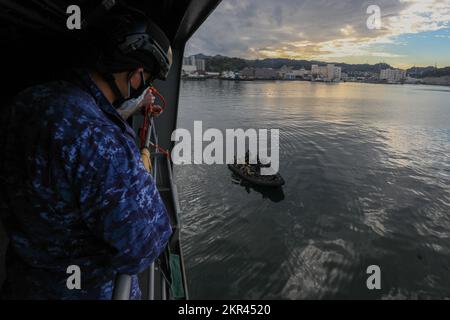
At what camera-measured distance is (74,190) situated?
3.53 feet

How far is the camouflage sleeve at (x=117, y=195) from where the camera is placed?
1045 mm

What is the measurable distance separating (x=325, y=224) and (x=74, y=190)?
18446mm

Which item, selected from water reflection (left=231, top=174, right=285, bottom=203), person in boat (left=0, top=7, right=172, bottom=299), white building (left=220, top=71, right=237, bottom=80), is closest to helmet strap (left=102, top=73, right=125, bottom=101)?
person in boat (left=0, top=7, right=172, bottom=299)

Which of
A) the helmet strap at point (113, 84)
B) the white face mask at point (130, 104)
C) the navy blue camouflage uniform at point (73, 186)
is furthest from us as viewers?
the white face mask at point (130, 104)

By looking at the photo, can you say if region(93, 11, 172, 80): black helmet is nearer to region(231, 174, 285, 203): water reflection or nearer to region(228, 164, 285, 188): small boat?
region(228, 164, 285, 188): small boat

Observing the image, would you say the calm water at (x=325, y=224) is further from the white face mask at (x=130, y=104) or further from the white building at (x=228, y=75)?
the white building at (x=228, y=75)

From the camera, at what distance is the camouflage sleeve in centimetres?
104

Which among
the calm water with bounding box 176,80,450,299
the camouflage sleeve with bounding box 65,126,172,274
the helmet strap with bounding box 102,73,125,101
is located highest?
the helmet strap with bounding box 102,73,125,101

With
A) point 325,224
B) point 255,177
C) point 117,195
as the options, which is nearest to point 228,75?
point 255,177

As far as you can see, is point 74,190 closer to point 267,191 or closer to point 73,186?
point 73,186

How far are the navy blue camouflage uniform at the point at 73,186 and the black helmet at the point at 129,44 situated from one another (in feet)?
0.56

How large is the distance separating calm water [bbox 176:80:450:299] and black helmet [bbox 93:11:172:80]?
11853 mm

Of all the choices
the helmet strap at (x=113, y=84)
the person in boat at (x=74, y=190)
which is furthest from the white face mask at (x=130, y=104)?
the person in boat at (x=74, y=190)
